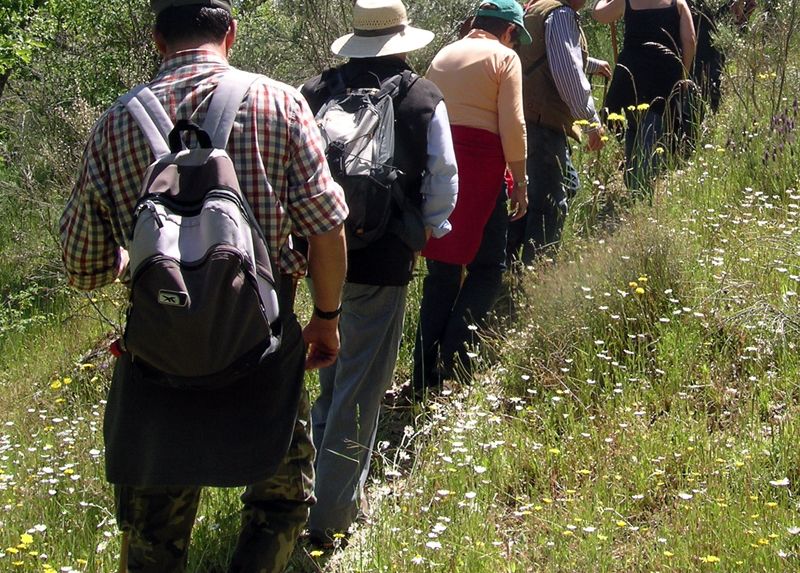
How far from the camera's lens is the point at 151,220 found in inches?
106

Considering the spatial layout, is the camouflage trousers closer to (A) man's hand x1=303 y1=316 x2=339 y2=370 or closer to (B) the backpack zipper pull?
(A) man's hand x1=303 y1=316 x2=339 y2=370

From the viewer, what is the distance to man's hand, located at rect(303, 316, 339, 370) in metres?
3.42

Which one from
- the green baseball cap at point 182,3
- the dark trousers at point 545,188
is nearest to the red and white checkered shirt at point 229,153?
the green baseball cap at point 182,3

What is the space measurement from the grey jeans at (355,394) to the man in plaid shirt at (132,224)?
3.26 ft

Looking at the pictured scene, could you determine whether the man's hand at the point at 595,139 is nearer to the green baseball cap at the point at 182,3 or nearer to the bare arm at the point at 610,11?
the bare arm at the point at 610,11

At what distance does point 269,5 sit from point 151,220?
868 cm

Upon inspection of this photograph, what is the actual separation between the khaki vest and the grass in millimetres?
681

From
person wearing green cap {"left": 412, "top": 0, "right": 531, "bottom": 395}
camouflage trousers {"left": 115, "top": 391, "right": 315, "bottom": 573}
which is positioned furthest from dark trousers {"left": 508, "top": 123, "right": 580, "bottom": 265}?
camouflage trousers {"left": 115, "top": 391, "right": 315, "bottom": 573}

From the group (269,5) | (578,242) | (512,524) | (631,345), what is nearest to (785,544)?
(512,524)

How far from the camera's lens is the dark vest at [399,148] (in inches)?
163

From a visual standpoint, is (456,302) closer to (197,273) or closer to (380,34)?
(380,34)

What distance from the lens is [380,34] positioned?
4301mm

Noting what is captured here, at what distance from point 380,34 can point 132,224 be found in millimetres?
1676

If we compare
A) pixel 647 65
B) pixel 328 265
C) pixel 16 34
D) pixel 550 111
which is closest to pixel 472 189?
pixel 550 111
